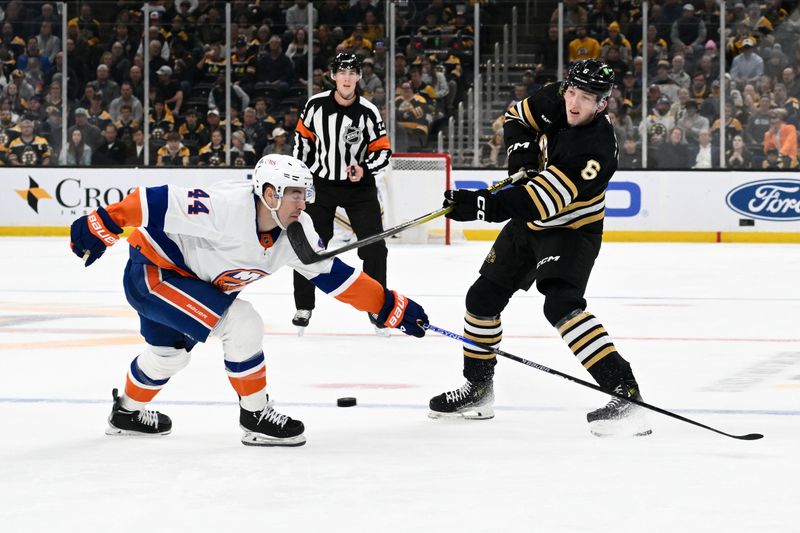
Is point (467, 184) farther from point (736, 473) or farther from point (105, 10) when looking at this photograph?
point (736, 473)

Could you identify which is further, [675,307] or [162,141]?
[162,141]

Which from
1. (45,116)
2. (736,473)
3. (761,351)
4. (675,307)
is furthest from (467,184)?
Result: (736,473)

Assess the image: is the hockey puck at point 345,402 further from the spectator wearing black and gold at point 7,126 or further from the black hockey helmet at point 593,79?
the spectator wearing black and gold at point 7,126

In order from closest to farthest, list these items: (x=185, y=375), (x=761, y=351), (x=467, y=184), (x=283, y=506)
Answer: (x=283, y=506)
(x=185, y=375)
(x=761, y=351)
(x=467, y=184)

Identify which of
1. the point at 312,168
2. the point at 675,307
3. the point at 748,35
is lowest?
the point at 675,307

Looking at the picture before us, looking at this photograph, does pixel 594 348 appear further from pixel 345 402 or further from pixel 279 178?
pixel 279 178

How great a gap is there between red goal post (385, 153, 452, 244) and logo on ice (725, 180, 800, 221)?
2686 millimetres

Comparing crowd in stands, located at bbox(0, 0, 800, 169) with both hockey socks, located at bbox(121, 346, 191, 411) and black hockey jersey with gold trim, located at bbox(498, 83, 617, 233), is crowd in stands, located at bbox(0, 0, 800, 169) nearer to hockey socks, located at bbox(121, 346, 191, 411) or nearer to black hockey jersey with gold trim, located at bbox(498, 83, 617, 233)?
black hockey jersey with gold trim, located at bbox(498, 83, 617, 233)

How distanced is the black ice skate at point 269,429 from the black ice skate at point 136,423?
0.85 feet

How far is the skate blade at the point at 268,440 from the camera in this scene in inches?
125

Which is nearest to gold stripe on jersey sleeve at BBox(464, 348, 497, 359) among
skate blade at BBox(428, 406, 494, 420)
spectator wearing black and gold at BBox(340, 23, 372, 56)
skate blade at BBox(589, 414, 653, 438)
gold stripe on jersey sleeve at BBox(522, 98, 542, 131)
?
skate blade at BBox(428, 406, 494, 420)

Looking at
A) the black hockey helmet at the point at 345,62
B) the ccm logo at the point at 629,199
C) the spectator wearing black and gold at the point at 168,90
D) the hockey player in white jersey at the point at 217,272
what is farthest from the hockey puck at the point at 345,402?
the spectator wearing black and gold at the point at 168,90

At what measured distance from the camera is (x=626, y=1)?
12.3 metres

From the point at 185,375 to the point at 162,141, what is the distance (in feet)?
26.4
